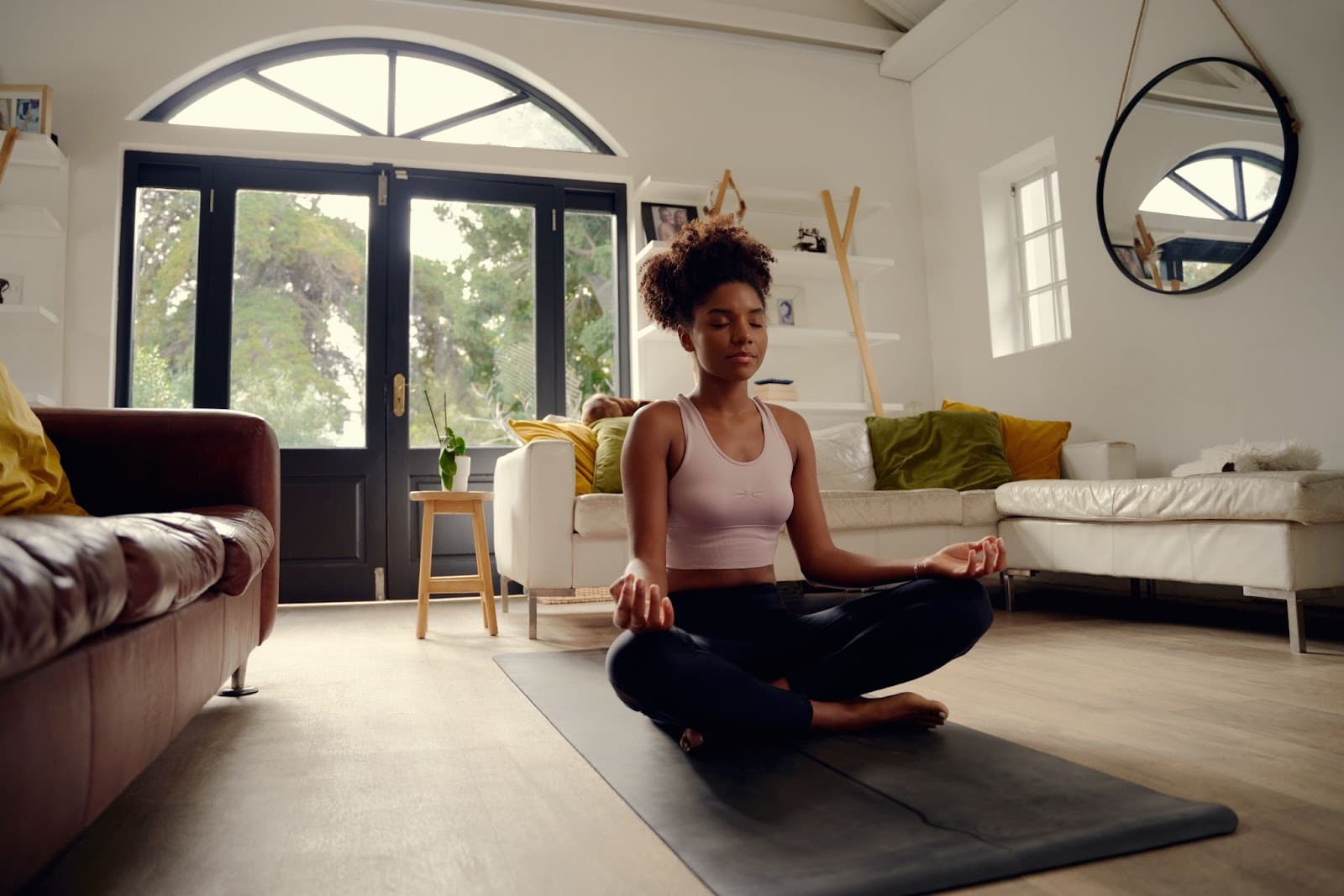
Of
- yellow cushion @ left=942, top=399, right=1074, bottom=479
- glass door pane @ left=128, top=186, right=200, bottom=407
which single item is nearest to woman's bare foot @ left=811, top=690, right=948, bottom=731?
yellow cushion @ left=942, top=399, right=1074, bottom=479

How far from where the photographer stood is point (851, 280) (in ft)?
16.0

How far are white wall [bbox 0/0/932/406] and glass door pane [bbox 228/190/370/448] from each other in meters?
0.31

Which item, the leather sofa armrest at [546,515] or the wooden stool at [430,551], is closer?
the leather sofa armrest at [546,515]

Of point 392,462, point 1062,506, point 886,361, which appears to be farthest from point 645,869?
point 886,361

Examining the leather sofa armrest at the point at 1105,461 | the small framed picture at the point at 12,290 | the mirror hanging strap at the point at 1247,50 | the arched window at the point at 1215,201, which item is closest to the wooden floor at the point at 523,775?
the leather sofa armrest at the point at 1105,461

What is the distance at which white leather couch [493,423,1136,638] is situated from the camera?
2916 millimetres

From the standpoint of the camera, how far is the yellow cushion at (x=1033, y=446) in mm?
3883

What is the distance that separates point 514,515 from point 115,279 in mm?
2543

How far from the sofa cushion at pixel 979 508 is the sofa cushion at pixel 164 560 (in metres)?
2.92

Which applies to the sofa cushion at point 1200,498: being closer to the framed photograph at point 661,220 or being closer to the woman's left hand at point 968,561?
the woman's left hand at point 968,561

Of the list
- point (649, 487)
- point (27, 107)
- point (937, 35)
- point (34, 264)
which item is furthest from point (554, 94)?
point (649, 487)

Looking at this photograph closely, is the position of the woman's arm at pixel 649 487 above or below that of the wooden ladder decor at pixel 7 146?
below

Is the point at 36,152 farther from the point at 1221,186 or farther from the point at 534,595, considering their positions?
the point at 1221,186

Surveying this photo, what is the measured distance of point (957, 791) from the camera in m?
1.19
